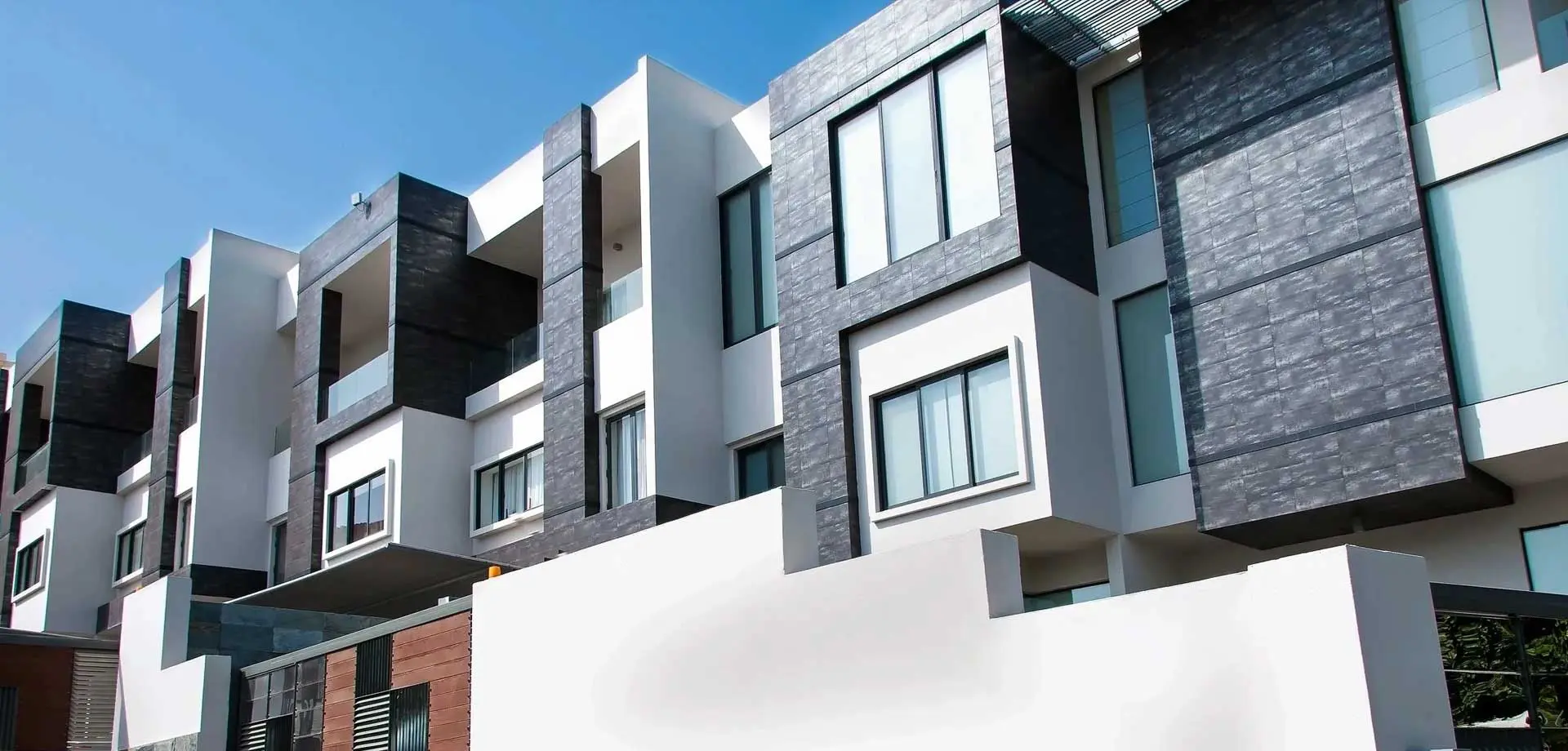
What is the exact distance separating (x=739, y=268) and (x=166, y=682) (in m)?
10.7

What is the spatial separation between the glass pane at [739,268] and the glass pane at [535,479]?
427 cm

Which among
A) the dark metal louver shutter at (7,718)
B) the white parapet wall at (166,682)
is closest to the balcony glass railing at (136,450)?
the white parapet wall at (166,682)

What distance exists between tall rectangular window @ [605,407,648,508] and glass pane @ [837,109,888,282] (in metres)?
4.39

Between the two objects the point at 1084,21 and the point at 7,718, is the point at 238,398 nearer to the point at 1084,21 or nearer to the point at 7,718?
the point at 7,718

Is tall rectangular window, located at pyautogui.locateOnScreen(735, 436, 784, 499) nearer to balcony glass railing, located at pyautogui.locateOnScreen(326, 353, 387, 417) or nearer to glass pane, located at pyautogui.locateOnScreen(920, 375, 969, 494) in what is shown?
glass pane, located at pyautogui.locateOnScreen(920, 375, 969, 494)

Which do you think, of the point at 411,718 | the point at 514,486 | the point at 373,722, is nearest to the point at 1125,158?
the point at 411,718

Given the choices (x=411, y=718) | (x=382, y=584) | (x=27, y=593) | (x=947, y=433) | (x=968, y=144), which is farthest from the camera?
(x=27, y=593)

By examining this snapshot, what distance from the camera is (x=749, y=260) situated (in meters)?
20.3

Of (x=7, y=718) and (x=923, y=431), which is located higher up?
(x=923, y=431)

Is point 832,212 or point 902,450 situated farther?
point 832,212

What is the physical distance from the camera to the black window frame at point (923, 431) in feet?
50.6

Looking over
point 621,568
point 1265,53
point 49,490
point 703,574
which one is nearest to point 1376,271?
point 1265,53

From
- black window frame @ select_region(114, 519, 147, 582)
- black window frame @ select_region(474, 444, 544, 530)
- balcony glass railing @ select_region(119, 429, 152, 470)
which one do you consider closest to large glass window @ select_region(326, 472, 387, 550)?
black window frame @ select_region(474, 444, 544, 530)

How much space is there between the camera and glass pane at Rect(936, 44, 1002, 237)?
52.6 feet
